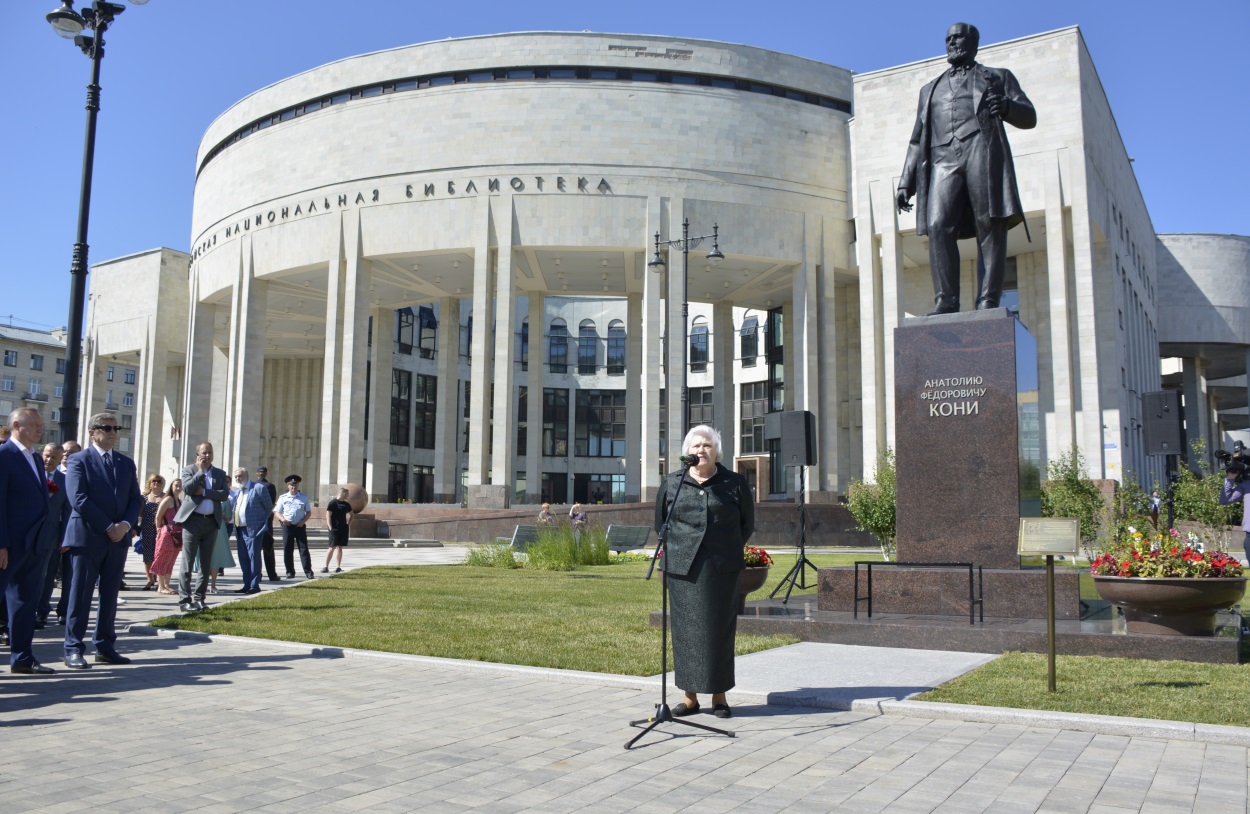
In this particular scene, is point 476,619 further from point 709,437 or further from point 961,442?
point 709,437

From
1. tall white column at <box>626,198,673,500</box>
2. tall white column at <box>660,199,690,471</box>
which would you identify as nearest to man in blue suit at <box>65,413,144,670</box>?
tall white column at <box>660,199,690,471</box>

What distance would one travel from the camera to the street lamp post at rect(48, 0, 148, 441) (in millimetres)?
12523

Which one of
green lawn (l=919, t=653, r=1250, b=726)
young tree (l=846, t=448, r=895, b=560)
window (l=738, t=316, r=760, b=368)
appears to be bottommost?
green lawn (l=919, t=653, r=1250, b=726)

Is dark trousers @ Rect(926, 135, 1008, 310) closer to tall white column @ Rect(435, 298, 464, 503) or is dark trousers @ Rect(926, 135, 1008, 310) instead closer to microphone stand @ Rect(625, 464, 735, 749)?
microphone stand @ Rect(625, 464, 735, 749)

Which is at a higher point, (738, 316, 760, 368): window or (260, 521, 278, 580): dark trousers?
(738, 316, 760, 368): window

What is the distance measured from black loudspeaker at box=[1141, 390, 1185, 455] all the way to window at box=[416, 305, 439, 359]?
5006cm

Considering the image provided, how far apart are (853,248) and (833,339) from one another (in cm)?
420

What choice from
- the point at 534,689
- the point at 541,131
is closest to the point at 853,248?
the point at 541,131

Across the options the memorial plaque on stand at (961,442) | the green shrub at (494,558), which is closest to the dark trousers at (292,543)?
the green shrub at (494,558)

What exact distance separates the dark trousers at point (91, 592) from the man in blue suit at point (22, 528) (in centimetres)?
38

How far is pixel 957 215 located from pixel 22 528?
10393 millimetres

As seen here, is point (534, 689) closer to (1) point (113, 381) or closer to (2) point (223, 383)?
(2) point (223, 383)

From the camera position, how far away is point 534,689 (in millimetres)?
7543

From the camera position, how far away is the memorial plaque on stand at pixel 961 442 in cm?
1054
